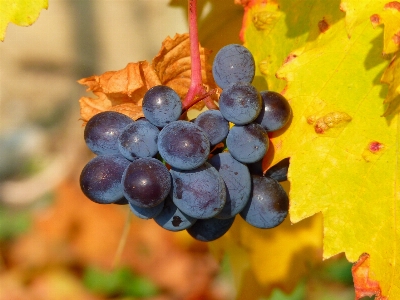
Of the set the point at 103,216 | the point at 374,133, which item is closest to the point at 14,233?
the point at 103,216

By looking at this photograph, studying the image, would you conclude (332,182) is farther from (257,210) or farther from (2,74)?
(2,74)

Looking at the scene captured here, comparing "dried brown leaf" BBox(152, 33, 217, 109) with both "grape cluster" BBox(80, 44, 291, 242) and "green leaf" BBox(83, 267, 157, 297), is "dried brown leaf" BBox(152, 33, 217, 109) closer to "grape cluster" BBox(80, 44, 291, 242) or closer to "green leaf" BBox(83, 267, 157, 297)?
"grape cluster" BBox(80, 44, 291, 242)

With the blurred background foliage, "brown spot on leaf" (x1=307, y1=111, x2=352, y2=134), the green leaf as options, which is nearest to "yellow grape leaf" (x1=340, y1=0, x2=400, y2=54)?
"brown spot on leaf" (x1=307, y1=111, x2=352, y2=134)

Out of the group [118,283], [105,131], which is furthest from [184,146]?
[118,283]

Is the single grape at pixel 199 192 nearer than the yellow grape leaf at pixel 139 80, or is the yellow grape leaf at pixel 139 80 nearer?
the single grape at pixel 199 192

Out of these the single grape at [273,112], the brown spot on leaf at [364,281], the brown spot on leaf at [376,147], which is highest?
the single grape at [273,112]

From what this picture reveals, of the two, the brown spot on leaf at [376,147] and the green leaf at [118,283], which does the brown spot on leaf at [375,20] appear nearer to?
the brown spot on leaf at [376,147]

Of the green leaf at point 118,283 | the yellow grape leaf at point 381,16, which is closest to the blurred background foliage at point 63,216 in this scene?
the green leaf at point 118,283
